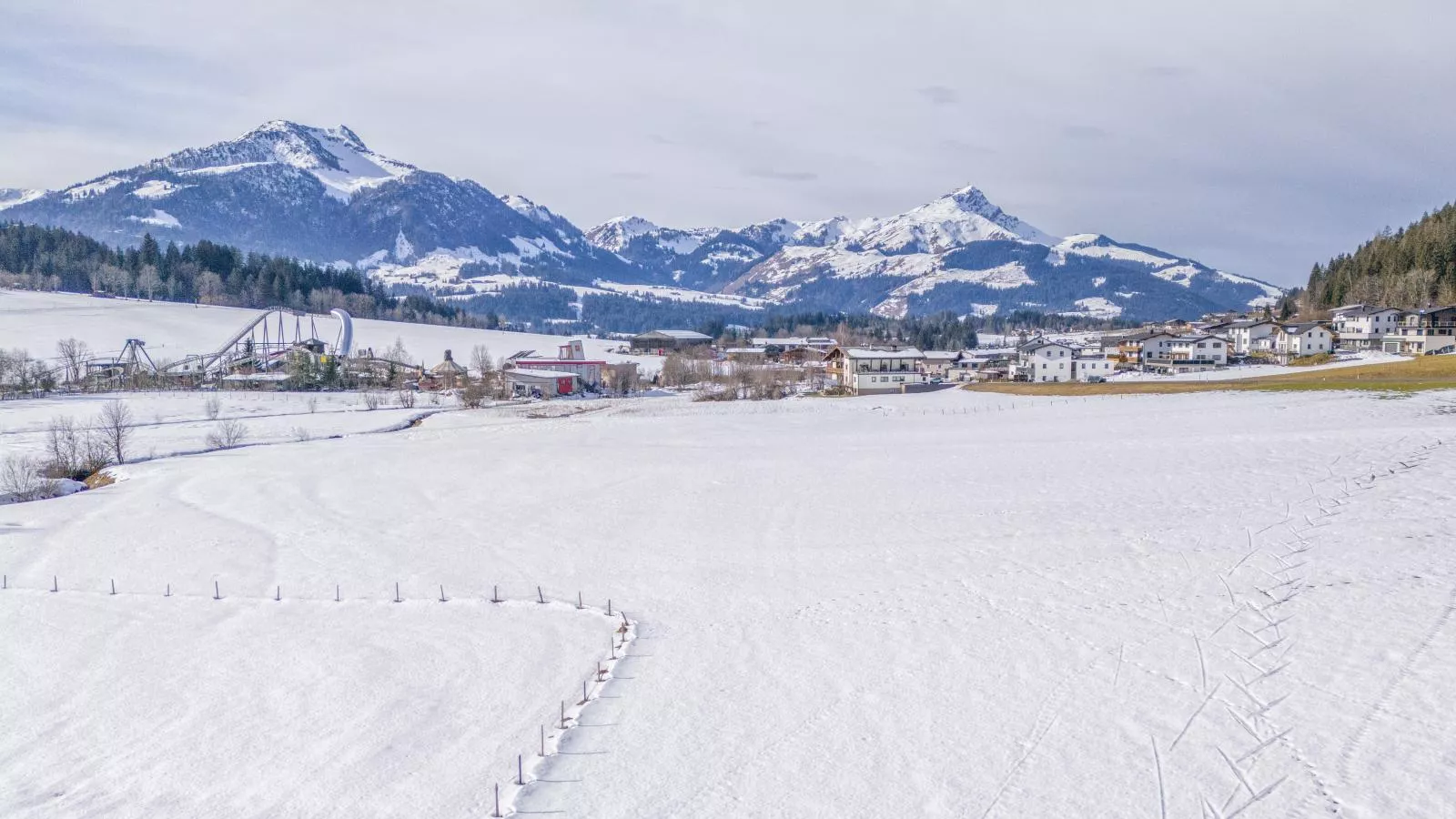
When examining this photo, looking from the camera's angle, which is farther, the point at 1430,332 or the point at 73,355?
the point at 73,355

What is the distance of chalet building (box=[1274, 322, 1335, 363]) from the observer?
3191 inches

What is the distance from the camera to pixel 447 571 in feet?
65.6

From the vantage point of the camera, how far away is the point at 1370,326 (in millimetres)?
76500

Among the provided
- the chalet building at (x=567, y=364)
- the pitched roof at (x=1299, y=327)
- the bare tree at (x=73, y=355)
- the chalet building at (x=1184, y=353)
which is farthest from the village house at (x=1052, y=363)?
the bare tree at (x=73, y=355)

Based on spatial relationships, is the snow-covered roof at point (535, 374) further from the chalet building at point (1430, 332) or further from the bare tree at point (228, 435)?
the chalet building at point (1430, 332)

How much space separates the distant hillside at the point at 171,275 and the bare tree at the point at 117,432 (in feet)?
272

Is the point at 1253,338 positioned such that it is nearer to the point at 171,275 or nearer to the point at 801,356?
the point at 801,356

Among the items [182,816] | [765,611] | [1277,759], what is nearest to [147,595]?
[182,816]

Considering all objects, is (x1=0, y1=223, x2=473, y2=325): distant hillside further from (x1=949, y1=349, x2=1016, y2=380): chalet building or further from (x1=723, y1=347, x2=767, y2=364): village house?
(x1=949, y1=349, x2=1016, y2=380): chalet building

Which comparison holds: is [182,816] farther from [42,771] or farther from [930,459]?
[930,459]

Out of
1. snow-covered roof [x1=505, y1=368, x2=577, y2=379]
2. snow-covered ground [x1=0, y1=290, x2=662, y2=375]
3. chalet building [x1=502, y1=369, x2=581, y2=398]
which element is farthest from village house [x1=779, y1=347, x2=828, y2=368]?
chalet building [x1=502, y1=369, x2=581, y2=398]

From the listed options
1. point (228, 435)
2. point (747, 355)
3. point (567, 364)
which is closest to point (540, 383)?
point (567, 364)

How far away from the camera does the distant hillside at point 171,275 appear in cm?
12762

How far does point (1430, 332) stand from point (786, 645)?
265ft
